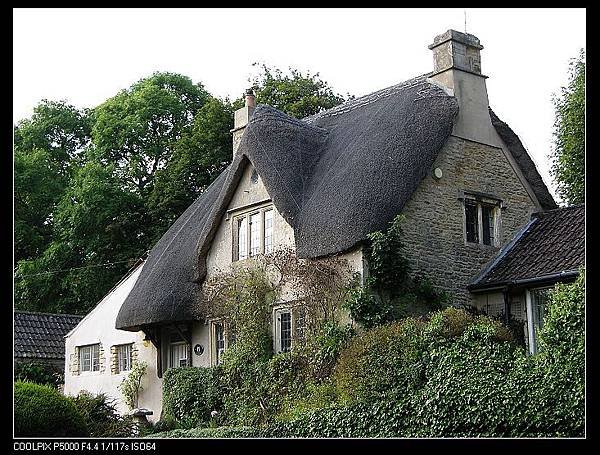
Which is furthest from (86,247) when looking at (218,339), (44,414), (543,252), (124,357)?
(543,252)

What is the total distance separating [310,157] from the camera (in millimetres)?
21359

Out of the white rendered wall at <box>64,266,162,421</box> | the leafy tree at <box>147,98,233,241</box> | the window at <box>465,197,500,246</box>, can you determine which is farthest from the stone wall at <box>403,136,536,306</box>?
the leafy tree at <box>147,98,233,241</box>

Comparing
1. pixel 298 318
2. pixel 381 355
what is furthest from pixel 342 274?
pixel 381 355

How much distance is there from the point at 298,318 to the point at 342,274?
4.86 ft

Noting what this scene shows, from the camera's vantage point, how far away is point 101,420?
19.6 meters

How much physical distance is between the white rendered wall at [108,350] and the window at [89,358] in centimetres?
16

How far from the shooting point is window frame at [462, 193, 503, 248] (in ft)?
67.3

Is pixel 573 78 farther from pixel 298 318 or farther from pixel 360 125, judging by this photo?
pixel 298 318

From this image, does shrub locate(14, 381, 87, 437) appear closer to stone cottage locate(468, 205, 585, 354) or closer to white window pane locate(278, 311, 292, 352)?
white window pane locate(278, 311, 292, 352)

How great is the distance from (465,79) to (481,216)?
9.95ft

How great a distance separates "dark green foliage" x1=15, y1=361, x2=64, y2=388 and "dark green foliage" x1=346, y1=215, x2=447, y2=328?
A: 1148cm

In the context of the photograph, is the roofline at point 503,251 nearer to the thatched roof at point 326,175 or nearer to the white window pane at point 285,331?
the thatched roof at point 326,175

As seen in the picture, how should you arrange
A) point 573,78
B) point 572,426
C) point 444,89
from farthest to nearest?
point 573,78 < point 444,89 < point 572,426
